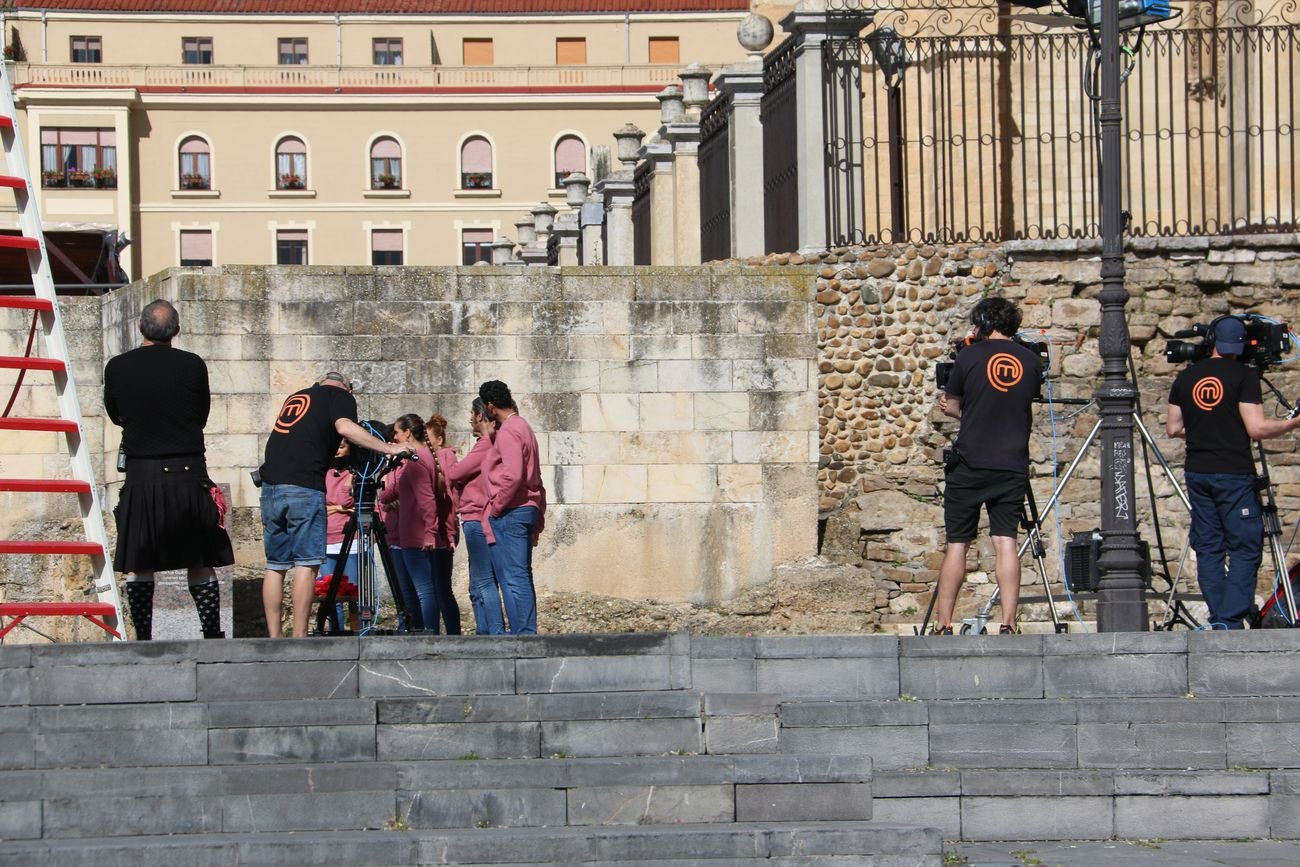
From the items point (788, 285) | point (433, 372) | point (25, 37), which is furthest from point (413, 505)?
point (25, 37)

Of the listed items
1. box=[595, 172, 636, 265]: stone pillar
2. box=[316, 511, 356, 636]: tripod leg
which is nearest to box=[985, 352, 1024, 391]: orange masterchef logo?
box=[316, 511, 356, 636]: tripod leg

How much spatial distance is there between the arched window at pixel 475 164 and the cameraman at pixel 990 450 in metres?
50.3

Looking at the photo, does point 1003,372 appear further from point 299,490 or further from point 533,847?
point 533,847

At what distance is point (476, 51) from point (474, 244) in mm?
6592

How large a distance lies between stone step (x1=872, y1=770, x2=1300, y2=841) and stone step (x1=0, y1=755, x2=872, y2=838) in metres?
0.46

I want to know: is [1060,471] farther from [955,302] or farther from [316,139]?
[316,139]

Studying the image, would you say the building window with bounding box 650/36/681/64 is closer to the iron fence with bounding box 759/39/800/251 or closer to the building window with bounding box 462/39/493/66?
the building window with bounding box 462/39/493/66

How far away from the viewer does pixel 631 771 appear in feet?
27.9

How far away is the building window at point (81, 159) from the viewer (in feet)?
193

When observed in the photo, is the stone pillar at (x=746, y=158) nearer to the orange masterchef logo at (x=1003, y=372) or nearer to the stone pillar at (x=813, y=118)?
the stone pillar at (x=813, y=118)

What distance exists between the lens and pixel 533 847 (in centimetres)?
806

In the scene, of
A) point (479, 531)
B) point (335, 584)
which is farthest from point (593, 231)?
point (335, 584)

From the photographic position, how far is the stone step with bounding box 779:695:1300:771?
30.2 feet

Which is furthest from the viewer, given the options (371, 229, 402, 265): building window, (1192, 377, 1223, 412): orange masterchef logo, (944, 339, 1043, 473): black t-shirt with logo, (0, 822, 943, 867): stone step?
(371, 229, 402, 265): building window
